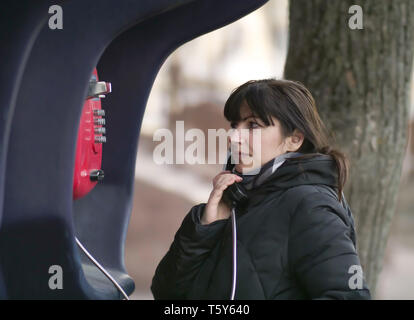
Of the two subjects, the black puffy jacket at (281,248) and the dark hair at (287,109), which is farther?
the dark hair at (287,109)

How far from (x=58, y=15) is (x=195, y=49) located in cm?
487

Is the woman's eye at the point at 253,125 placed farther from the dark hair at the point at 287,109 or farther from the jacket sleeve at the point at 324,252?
the jacket sleeve at the point at 324,252

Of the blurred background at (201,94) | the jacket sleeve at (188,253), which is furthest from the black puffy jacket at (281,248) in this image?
the blurred background at (201,94)

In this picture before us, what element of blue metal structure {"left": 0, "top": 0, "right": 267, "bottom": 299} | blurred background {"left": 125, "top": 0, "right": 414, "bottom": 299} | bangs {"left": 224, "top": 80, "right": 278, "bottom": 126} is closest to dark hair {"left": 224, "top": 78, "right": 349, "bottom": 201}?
bangs {"left": 224, "top": 80, "right": 278, "bottom": 126}

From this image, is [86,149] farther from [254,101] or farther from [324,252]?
[324,252]

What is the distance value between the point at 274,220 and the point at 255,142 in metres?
0.15

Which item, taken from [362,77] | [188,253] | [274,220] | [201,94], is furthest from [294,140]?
[201,94]

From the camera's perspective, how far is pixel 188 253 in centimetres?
122

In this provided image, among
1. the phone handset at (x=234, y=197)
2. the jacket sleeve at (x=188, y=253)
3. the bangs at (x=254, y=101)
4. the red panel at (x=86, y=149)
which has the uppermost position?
the bangs at (x=254, y=101)

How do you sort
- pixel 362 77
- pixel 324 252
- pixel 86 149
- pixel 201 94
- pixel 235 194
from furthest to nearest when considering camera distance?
pixel 201 94
pixel 362 77
pixel 86 149
pixel 235 194
pixel 324 252

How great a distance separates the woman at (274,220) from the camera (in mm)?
1111

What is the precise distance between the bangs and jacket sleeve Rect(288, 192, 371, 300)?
170 mm
